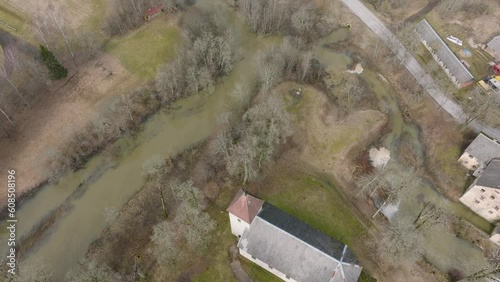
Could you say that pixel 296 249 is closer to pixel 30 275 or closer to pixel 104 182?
pixel 30 275

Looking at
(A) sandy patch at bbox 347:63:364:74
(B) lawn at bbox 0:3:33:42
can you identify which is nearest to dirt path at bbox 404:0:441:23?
(A) sandy patch at bbox 347:63:364:74

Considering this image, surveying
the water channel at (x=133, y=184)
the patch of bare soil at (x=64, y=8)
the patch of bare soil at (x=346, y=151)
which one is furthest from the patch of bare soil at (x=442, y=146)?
the patch of bare soil at (x=64, y=8)

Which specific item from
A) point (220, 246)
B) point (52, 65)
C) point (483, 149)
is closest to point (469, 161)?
point (483, 149)

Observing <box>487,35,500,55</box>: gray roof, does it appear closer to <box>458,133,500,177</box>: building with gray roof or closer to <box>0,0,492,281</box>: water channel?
<box>0,0,492,281</box>: water channel

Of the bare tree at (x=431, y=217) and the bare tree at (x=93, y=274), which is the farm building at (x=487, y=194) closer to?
the bare tree at (x=431, y=217)

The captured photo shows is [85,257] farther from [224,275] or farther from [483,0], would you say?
[483,0]

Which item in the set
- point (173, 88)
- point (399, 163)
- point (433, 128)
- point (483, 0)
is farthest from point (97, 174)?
point (483, 0)
